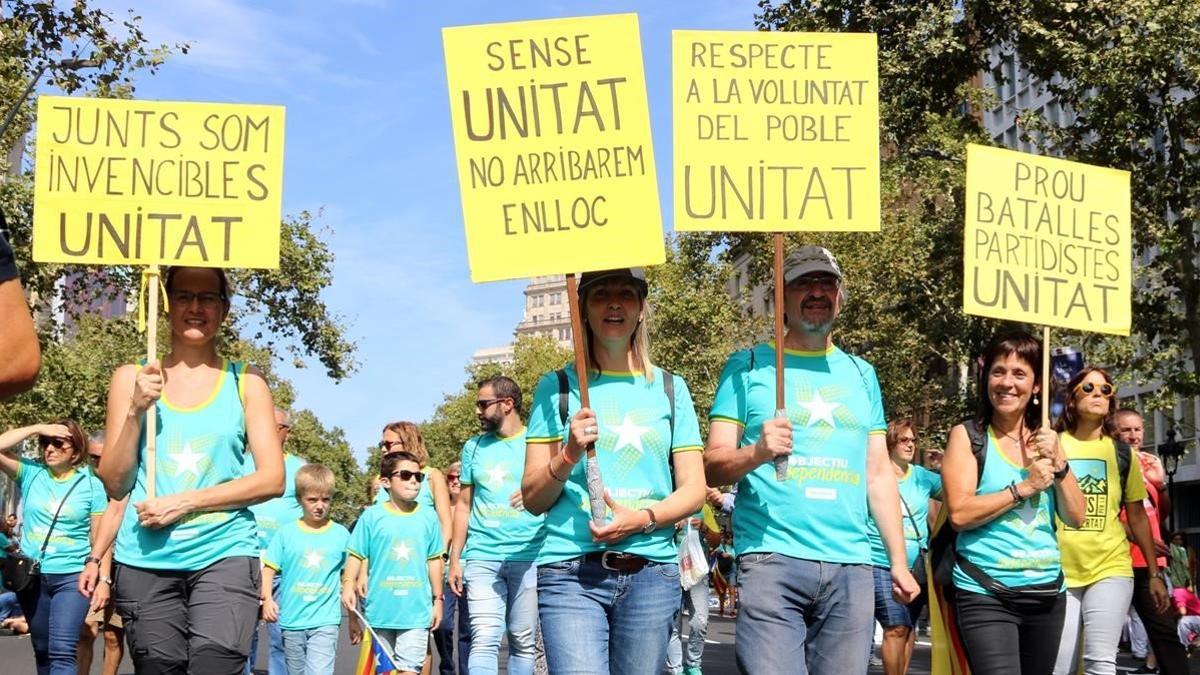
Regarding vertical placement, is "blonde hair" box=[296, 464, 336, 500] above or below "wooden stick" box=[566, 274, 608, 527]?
below

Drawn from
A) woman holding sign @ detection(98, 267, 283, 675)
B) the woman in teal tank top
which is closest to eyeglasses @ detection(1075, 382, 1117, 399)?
the woman in teal tank top

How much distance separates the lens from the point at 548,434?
623cm

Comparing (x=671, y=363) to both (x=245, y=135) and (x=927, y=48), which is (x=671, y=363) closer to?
(x=927, y=48)

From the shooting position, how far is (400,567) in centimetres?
1130

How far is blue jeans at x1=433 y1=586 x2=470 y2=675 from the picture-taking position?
1217 centimetres

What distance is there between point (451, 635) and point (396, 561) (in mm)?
2628

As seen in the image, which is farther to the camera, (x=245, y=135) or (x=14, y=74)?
(x=14, y=74)

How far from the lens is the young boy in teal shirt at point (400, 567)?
11.2 meters

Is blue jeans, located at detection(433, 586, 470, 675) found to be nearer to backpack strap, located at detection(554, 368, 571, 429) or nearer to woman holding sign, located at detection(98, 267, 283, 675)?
woman holding sign, located at detection(98, 267, 283, 675)

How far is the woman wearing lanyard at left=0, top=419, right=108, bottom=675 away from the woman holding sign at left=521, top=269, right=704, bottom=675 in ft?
18.6

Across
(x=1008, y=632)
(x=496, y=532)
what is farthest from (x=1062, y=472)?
(x=496, y=532)

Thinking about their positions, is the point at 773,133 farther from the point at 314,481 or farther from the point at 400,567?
the point at 314,481

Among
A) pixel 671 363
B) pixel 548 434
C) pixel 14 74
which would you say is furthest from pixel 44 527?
pixel 671 363

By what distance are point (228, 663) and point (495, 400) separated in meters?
5.30
